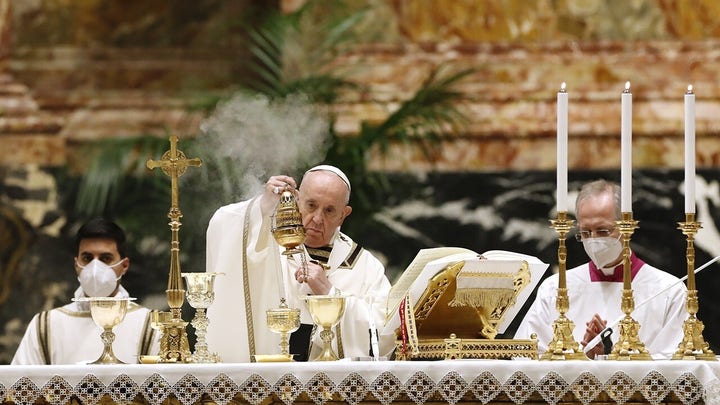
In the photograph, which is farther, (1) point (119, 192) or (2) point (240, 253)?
(1) point (119, 192)

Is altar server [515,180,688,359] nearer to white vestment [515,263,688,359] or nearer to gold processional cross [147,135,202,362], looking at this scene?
white vestment [515,263,688,359]

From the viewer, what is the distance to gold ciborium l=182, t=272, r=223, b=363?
574cm

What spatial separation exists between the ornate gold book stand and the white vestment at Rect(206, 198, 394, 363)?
1.14 feet

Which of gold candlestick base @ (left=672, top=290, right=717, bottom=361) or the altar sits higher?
gold candlestick base @ (left=672, top=290, right=717, bottom=361)

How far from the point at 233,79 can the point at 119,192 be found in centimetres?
115

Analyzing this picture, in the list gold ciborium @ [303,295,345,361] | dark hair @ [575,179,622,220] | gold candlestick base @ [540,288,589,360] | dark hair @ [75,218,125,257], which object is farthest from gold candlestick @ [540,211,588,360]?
dark hair @ [75,218,125,257]

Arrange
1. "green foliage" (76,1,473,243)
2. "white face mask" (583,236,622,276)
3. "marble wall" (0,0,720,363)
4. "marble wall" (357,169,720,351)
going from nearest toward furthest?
"white face mask" (583,236,622,276), "green foliage" (76,1,473,243), "marble wall" (357,169,720,351), "marble wall" (0,0,720,363)

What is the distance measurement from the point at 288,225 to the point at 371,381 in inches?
29.3

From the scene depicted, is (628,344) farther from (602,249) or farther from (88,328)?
(88,328)

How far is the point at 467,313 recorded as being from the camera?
19.4ft

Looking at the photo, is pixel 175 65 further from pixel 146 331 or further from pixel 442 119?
pixel 146 331

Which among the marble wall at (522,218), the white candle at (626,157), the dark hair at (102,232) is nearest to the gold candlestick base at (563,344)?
the white candle at (626,157)

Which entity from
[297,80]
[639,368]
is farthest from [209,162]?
[639,368]

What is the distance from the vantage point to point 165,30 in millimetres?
10383
